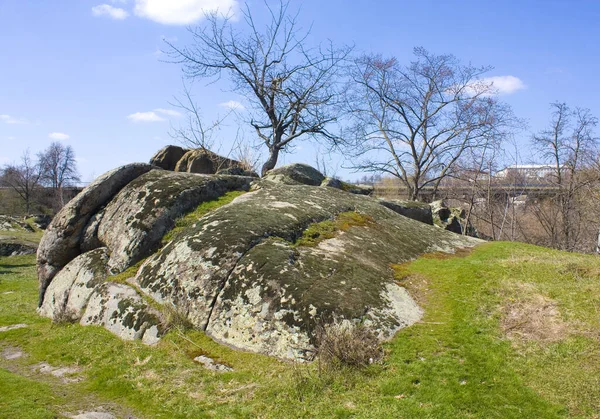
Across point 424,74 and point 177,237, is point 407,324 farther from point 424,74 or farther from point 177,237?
point 424,74

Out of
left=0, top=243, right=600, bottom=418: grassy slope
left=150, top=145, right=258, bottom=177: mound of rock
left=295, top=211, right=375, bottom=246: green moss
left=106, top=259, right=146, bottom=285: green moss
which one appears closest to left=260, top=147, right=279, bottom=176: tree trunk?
left=150, top=145, right=258, bottom=177: mound of rock

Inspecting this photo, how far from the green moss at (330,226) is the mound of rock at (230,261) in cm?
5

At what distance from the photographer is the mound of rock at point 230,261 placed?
841 cm

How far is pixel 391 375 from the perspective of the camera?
692 centimetres

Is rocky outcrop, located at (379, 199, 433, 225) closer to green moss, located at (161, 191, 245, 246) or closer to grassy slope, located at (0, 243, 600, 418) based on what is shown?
green moss, located at (161, 191, 245, 246)

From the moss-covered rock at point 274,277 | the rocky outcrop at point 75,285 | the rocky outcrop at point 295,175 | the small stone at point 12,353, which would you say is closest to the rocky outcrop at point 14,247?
the rocky outcrop at point 295,175

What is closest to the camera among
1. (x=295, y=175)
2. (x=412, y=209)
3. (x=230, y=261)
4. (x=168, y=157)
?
(x=230, y=261)

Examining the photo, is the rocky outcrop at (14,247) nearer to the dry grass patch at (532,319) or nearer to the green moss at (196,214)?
the green moss at (196,214)

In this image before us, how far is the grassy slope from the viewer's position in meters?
6.25

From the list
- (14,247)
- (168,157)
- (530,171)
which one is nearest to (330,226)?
(168,157)

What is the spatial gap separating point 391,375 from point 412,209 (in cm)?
1485

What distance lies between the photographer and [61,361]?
8.82 meters

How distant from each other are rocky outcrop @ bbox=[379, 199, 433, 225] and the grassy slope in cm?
1054

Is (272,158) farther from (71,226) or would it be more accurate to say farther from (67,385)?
(67,385)
